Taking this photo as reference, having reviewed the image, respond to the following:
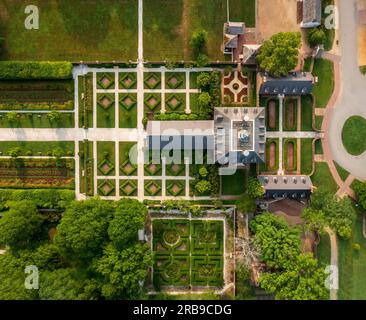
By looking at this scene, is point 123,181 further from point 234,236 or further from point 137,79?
point 234,236

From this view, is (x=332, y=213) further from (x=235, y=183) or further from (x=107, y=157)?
(x=107, y=157)

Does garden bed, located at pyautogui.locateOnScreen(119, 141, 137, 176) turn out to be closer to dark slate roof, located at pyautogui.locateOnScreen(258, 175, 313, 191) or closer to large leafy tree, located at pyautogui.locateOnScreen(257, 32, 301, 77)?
dark slate roof, located at pyautogui.locateOnScreen(258, 175, 313, 191)

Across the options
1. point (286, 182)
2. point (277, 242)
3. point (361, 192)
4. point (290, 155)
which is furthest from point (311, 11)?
point (277, 242)

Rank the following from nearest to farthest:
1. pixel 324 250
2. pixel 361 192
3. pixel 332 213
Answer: pixel 332 213 → pixel 361 192 → pixel 324 250

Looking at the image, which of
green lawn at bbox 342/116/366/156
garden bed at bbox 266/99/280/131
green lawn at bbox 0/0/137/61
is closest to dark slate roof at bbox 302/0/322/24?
garden bed at bbox 266/99/280/131

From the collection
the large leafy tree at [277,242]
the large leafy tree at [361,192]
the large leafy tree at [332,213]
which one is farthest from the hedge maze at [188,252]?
the large leafy tree at [361,192]

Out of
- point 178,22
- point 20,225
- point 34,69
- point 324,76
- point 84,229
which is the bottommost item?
point 84,229
